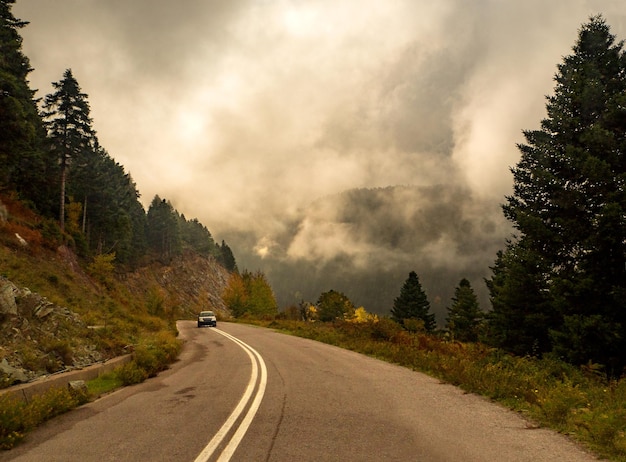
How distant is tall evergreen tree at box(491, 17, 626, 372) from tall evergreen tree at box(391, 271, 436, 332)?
4233cm

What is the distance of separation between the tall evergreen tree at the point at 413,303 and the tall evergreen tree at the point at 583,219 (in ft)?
139

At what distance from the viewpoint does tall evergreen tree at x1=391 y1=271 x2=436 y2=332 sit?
58625 mm

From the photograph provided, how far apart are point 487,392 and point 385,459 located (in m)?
4.67

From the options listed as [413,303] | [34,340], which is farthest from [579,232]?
[413,303]

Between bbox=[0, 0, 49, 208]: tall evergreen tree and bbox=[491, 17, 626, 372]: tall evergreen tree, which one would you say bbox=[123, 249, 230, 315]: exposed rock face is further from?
bbox=[491, 17, 626, 372]: tall evergreen tree

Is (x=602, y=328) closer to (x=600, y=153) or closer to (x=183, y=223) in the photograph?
(x=600, y=153)

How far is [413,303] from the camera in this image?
59125 mm

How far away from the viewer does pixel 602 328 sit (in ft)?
36.8

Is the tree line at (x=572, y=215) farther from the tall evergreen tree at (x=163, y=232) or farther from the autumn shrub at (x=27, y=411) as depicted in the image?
the tall evergreen tree at (x=163, y=232)

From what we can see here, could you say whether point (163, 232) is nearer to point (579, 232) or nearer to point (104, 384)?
point (104, 384)

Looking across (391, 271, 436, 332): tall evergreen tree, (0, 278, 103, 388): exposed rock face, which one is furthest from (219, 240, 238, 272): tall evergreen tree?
(0, 278, 103, 388): exposed rock face

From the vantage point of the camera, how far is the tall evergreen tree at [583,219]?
11633mm

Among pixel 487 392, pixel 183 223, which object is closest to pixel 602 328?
pixel 487 392

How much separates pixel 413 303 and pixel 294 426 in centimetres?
5678
